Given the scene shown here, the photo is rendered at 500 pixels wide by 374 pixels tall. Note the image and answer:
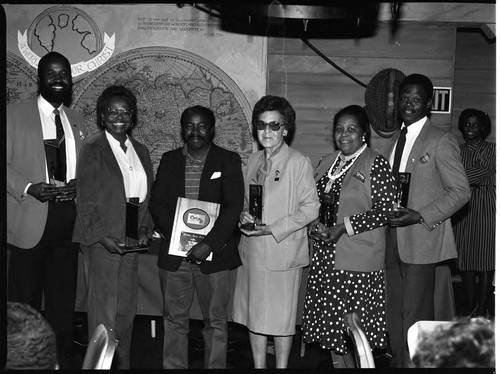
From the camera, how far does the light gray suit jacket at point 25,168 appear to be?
401 cm

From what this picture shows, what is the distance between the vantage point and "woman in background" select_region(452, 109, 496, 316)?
5.43 metres

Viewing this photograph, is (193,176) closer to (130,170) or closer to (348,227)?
(130,170)

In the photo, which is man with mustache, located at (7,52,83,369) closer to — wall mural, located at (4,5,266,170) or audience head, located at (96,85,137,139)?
audience head, located at (96,85,137,139)

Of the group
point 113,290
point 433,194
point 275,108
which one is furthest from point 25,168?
point 433,194

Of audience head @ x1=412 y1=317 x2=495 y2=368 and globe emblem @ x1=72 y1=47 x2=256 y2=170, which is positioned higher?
globe emblem @ x1=72 y1=47 x2=256 y2=170

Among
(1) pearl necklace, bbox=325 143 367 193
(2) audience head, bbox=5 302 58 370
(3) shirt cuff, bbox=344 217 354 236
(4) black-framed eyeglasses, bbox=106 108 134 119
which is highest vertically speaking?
(4) black-framed eyeglasses, bbox=106 108 134 119

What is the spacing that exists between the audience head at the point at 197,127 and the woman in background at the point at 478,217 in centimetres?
242

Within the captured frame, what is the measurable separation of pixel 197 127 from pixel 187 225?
528mm

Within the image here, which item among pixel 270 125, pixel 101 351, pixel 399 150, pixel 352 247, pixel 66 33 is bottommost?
pixel 101 351

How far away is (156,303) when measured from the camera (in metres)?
4.77

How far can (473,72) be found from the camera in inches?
278

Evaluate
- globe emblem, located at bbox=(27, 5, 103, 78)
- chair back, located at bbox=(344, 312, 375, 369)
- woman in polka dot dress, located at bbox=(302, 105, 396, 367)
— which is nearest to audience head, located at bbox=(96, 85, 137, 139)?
woman in polka dot dress, located at bbox=(302, 105, 396, 367)

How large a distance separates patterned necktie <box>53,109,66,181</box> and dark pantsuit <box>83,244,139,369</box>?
0.44 m

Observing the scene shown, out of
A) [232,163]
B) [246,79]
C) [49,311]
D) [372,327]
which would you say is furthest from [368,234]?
[246,79]
